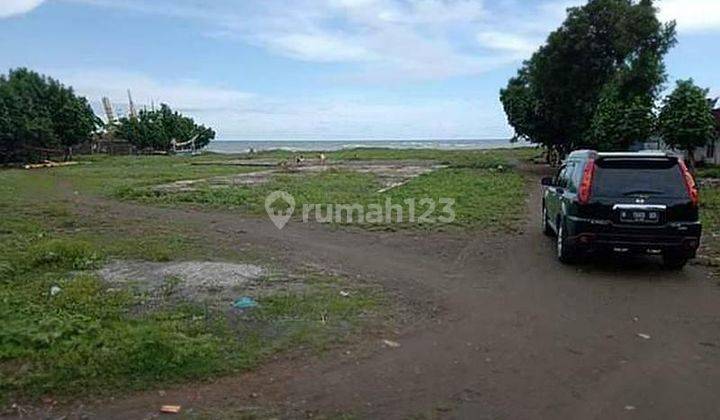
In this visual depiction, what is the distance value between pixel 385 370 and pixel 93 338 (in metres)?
2.46

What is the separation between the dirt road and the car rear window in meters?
1.13

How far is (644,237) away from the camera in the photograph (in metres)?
8.53

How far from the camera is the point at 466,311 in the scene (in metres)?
6.86

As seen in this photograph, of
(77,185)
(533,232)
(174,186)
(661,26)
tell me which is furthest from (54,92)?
(533,232)

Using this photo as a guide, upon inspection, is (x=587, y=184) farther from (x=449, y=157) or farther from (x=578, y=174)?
(x=449, y=157)

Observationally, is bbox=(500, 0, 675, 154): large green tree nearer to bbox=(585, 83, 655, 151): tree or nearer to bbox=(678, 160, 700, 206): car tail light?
bbox=(585, 83, 655, 151): tree

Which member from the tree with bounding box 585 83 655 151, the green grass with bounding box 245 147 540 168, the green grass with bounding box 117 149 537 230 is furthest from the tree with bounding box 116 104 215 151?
the tree with bounding box 585 83 655 151

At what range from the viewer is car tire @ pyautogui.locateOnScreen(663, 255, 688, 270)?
8938mm

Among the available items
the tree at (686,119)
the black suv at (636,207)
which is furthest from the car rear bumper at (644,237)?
the tree at (686,119)

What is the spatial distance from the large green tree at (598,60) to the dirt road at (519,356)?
22256 mm

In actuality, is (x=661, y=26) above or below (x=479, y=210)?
above

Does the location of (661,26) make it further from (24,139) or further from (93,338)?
(24,139)

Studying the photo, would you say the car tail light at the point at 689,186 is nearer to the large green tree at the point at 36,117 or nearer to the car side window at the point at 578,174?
the car side window at the point at 578,174

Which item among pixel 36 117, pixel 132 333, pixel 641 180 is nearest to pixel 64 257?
pixel 132 333
